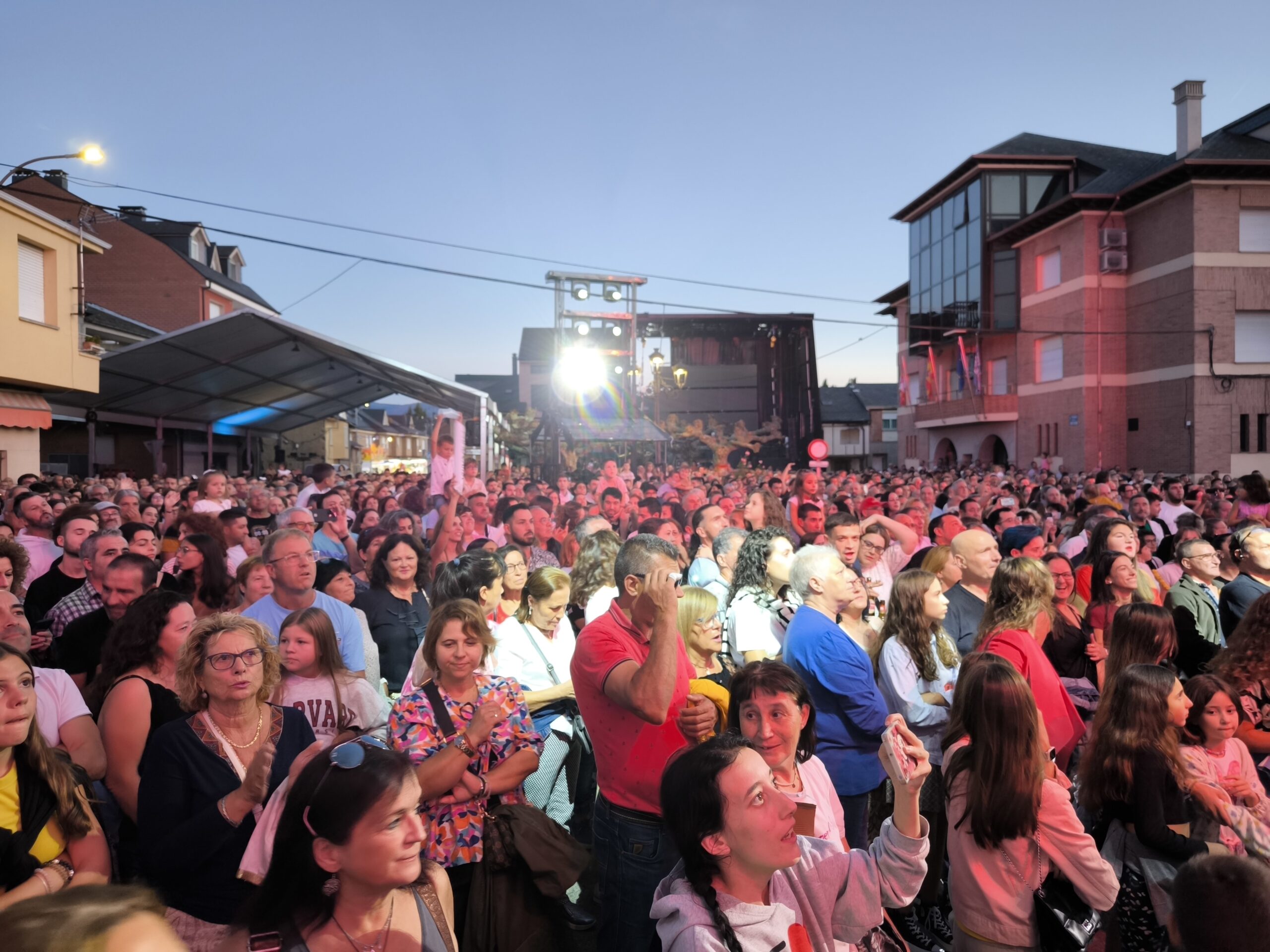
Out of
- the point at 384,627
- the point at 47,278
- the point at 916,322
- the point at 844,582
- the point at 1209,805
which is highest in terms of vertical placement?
the point at 916,322

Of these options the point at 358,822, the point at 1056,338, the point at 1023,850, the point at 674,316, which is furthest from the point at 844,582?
the point at 674,316

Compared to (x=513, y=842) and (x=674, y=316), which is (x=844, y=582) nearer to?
(x=513, y=842)

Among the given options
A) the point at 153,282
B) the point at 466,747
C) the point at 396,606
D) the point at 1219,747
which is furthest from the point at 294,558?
the point at 153,282

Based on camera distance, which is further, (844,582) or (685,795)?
(844,582)

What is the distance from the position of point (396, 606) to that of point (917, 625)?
3.13 meters

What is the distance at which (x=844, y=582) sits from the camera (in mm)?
4109

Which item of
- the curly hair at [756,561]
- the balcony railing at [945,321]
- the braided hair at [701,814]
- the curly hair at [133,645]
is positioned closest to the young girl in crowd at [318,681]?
the curly hair at [133,645]

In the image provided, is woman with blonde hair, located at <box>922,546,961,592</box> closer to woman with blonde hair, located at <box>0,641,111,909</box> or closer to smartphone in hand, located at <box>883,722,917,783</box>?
smartphone in hand, located at <box>883,722,917,783</box>

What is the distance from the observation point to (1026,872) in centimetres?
296

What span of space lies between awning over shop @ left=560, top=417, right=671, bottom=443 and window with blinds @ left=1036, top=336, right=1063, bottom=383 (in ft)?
51.8

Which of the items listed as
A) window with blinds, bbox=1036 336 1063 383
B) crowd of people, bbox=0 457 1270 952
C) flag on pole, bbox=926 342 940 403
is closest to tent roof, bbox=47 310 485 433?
crowd of people, bbox=0 457 1270 952

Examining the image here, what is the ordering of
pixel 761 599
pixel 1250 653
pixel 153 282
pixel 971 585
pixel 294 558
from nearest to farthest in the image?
pixel 1250 653, pixel 294 558, pixel 761 599, pixel 971 585, pixel 153 282

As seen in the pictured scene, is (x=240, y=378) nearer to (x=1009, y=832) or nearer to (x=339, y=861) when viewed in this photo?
(x=339, y=861)

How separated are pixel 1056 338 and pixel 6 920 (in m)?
35.5
